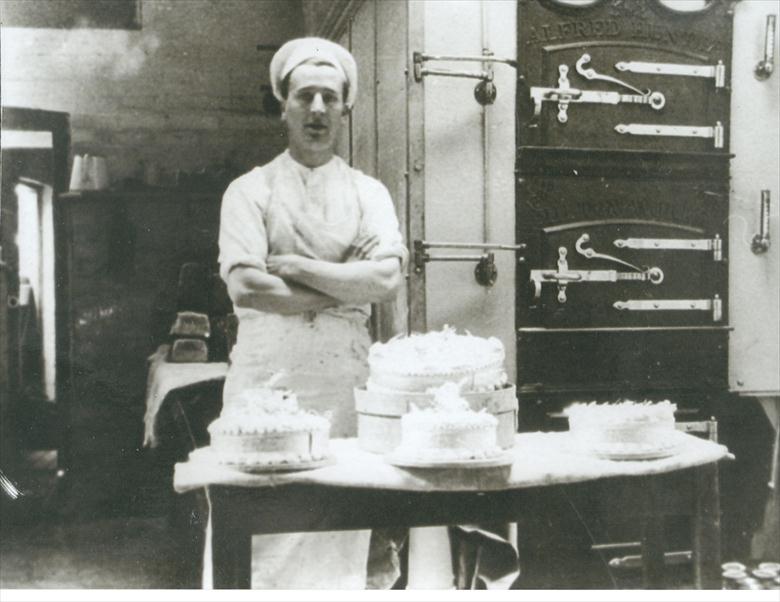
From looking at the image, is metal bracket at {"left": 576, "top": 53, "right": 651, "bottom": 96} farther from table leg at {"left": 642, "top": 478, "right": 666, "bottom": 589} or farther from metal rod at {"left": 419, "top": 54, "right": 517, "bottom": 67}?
table leg at {"left": 642, "top": 478, "right": 666, "bottom": 589}

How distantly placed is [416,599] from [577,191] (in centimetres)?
176

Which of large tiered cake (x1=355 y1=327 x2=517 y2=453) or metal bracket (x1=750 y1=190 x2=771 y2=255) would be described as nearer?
large tiered cake (x1=355 y1=327 x2=517 y2=453)

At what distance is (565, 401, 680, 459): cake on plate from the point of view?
2.29 meters

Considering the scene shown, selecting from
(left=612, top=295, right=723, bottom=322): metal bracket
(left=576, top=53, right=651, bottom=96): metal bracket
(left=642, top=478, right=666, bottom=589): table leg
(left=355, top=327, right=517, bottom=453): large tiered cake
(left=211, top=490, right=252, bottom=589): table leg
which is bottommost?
(left=642, top=478, right=666, bottom=589): table leg

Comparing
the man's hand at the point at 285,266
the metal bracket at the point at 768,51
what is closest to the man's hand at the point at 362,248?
the man's hand at the point at 285,266

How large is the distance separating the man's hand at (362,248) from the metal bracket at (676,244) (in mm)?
1135

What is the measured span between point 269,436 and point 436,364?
1.62 ft

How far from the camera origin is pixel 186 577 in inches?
133

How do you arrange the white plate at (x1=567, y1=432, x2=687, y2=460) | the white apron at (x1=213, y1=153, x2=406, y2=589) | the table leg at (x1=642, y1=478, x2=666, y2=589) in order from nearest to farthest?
the white plate at (x1=567, y1=432, x2=687, y2=460)
the table leg at (x1=642, y1=478, x2=666, y2=589)
the white apron at (x1=213, y1=153, x2=406, y2=589)

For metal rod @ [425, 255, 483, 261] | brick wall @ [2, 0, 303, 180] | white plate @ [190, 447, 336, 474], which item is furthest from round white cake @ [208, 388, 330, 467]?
Answer: brick wall @ [2, 0, 303, 180]

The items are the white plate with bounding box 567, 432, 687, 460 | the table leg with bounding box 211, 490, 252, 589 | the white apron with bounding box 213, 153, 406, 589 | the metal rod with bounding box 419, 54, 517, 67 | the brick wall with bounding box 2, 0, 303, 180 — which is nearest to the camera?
the table leg with bounding box 211, 490, 252, 589

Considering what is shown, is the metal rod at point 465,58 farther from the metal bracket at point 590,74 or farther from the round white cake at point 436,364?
the round white cake at point 436,364

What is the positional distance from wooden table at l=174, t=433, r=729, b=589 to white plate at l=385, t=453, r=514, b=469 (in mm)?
20

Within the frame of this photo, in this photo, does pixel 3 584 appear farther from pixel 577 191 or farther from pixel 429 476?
pixel 577 191
